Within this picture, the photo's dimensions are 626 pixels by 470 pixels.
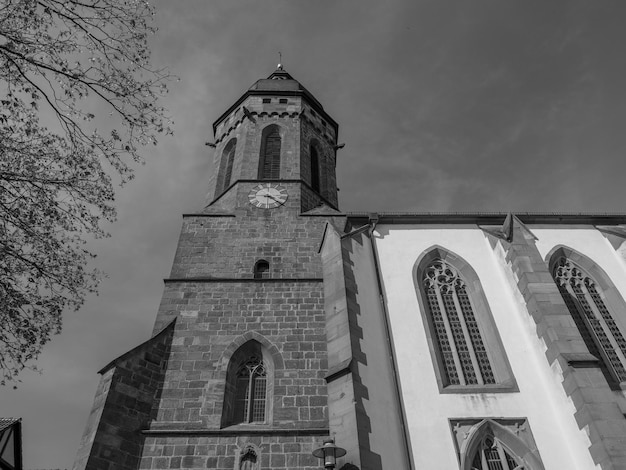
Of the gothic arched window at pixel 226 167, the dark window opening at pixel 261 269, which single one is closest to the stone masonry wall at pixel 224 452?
the dark window opening at pixel 261 269

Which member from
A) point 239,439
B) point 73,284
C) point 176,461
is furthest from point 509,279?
point 73,284

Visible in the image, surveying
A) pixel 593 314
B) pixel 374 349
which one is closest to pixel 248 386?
pixel 374 349

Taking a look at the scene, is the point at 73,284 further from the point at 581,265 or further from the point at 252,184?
the point at 581,265

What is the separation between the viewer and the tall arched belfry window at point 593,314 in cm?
1134

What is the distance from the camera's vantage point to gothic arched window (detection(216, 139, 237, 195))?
1737cm

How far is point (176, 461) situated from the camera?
29.1 ft

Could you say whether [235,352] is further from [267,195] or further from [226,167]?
[226,167]

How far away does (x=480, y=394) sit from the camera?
387 inches

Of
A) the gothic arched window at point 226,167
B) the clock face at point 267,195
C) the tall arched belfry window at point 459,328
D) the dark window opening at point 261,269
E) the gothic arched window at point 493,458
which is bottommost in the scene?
the gothic arched window at point 493,458

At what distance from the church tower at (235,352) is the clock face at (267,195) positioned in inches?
1.2

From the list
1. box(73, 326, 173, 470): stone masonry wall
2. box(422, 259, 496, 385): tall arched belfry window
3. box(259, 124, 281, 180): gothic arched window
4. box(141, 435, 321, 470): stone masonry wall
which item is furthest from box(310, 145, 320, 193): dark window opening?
box(141, 435, 321, 470): stone masonry wall

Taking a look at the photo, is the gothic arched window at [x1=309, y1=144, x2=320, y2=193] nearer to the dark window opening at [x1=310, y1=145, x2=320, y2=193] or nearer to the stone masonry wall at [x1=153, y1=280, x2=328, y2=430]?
the dark window opening at [x1=310, y1=145, x2=320, y2=193]

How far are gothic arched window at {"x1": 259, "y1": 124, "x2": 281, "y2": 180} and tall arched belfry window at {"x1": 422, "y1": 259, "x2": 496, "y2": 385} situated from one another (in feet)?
21.6

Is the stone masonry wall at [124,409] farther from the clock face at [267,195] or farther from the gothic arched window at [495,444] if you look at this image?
the clock face at [267,195]
